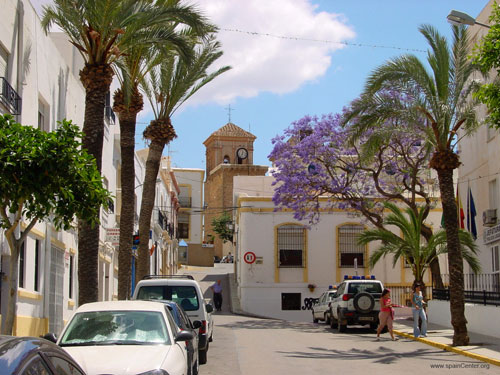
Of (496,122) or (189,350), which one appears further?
(496,122)

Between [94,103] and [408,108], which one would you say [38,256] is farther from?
[408,108]

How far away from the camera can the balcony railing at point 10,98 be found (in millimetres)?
15219

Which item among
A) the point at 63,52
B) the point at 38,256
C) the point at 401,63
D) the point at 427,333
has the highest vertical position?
the point at 63,52

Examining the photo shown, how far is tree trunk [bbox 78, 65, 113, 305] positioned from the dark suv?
37.5 ft

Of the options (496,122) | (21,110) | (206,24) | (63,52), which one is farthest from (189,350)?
(63,52)

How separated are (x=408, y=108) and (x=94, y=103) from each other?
29.0 ft

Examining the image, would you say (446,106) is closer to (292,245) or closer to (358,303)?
(358,303)

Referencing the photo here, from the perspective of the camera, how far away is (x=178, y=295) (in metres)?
15.8

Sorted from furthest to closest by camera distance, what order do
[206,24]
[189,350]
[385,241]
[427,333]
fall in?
[385,241]
[427,333]
[206,24]
[189,350]

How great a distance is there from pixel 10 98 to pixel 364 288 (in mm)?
14629

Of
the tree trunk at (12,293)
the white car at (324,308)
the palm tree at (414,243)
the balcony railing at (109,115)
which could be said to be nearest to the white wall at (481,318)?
the palm tree at (414,243)

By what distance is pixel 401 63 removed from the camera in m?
19.6

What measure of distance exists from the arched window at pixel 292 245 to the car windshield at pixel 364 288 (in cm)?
1577

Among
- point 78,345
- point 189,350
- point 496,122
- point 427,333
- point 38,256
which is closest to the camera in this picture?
point 78,345
